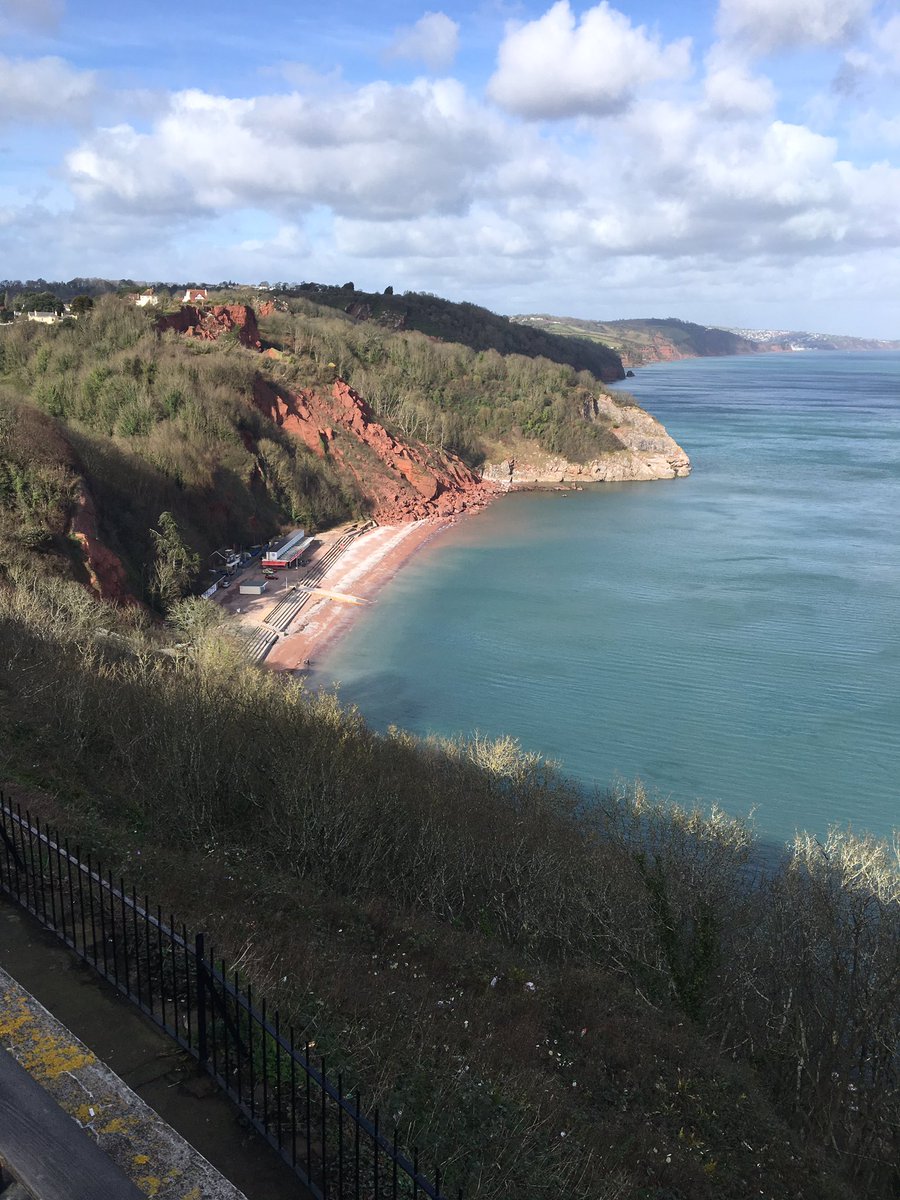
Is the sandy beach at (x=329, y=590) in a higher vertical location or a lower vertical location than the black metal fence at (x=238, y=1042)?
lower

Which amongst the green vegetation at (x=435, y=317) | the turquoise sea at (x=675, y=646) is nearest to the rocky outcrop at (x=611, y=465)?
the turquoise sea at (x=675, y=646)

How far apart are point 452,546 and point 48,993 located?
47.3 metres

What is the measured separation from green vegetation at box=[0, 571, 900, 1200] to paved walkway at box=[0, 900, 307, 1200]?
1.19m

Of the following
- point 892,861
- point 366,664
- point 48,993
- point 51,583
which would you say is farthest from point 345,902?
point 366,664

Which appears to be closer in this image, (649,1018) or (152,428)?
(649,1018)

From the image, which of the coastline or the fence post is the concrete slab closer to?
the fence post

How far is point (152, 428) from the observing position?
46.6 metres

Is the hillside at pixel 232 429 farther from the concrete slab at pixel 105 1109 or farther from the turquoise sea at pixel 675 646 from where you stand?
the concrete slab at pixel 105 1109

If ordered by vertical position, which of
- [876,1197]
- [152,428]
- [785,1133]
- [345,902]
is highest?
[152,428]

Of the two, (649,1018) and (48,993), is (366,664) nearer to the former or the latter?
(649,1018)

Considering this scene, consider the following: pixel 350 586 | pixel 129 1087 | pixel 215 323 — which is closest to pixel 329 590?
pixel 350 586

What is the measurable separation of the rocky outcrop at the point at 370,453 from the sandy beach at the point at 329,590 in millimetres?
3875

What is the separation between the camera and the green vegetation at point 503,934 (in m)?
7.29

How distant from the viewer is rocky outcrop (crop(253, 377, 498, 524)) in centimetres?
5969
